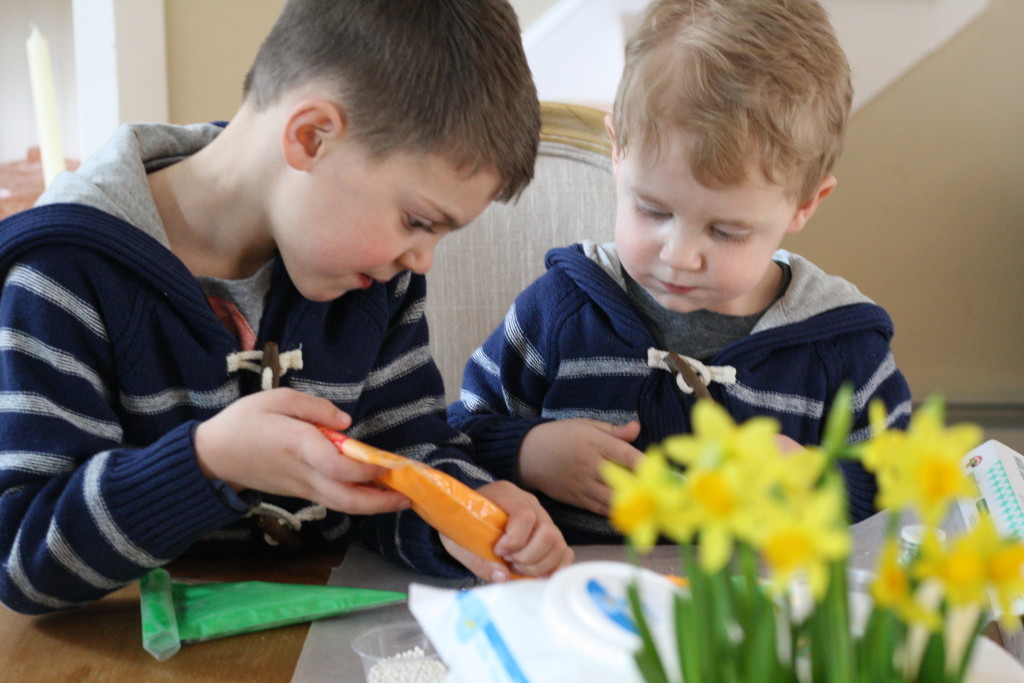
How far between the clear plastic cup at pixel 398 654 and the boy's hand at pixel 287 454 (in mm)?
112

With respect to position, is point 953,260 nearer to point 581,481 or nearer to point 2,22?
point 581,481

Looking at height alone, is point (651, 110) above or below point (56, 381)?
above

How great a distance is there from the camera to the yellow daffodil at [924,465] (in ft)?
Result: 0.85

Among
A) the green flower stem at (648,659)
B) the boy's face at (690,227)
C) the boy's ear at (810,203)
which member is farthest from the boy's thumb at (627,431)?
the green flower stem at (648,659)

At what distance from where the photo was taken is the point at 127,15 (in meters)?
1.81

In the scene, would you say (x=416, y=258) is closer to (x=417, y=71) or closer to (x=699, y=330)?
(x=417, y=71)

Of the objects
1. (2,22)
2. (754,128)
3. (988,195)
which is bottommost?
(988,195)

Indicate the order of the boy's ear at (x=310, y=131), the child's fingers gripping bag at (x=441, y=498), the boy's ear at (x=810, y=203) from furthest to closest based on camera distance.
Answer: the boy's ear at (x=810, y=203) → the boy's ear at (x=310, y=131) → the child's fingers gripping bag at (x=441, y=498)

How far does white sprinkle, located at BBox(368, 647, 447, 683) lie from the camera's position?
0.58 metres

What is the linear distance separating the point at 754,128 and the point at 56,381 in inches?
25.6

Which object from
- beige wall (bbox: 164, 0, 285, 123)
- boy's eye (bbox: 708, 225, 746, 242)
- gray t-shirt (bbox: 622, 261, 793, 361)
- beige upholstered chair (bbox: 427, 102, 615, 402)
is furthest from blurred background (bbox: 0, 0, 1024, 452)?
boy's eye (bbox: 708, 225, 746, 242)

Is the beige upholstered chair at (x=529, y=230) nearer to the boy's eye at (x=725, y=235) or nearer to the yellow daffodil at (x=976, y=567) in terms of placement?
the boy's eye at (x=725, y=235)

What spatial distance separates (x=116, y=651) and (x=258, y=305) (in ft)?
1.21


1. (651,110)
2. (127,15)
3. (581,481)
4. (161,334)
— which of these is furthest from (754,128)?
(127,15)
